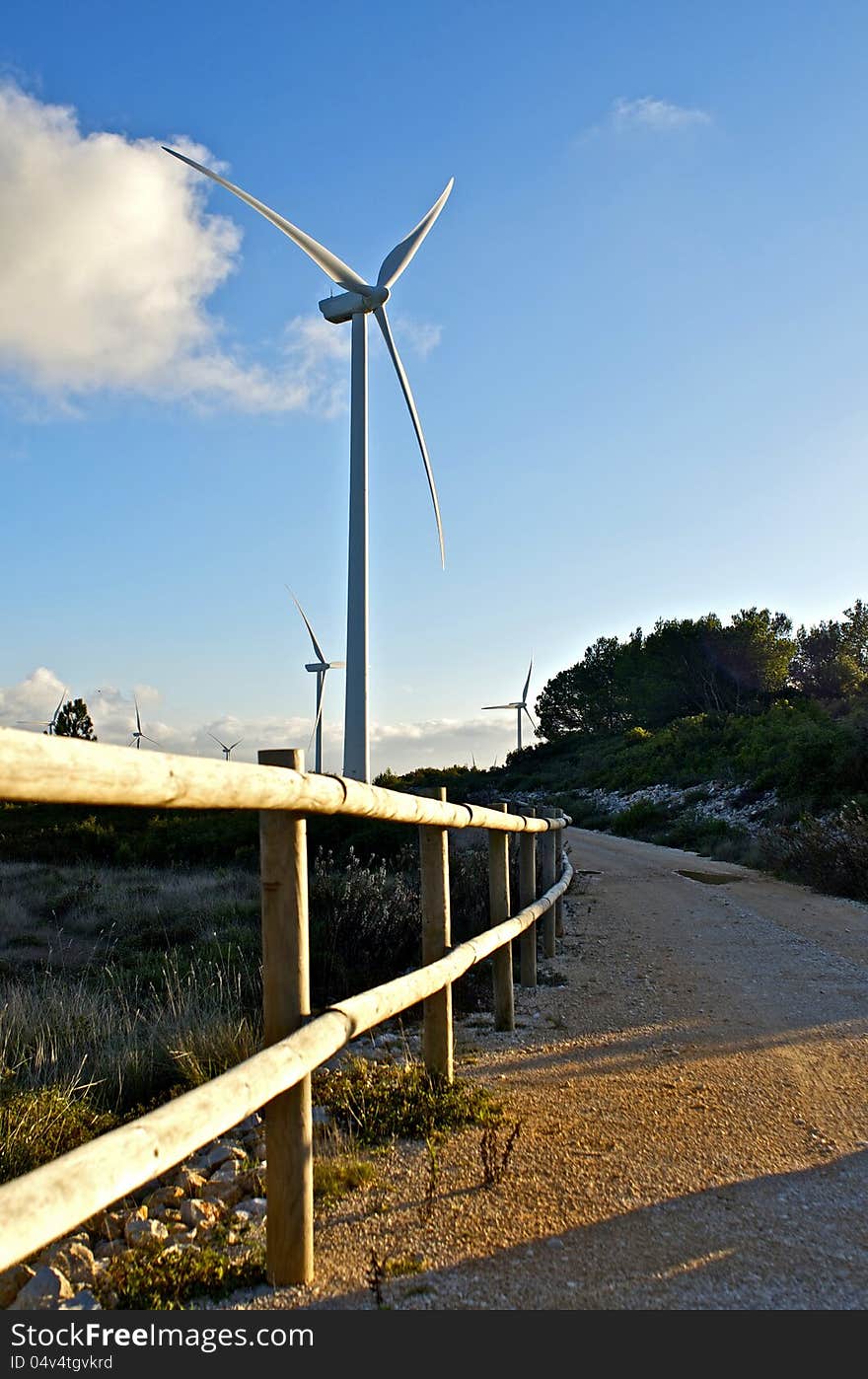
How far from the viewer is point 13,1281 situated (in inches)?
124

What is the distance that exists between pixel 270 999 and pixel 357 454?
62.4 feet

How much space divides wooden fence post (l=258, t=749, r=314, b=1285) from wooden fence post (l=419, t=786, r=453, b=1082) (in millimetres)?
1644

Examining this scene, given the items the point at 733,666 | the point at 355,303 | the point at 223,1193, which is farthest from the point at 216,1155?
the point at 733,666

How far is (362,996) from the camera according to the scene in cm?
339

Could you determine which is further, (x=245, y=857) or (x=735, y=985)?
(x=245, y=857)

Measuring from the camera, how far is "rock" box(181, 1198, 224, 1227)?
136 inches

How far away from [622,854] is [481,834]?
12.9 ft

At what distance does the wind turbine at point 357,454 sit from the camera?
20188 millimetres

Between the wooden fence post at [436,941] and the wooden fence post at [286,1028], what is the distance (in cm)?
164

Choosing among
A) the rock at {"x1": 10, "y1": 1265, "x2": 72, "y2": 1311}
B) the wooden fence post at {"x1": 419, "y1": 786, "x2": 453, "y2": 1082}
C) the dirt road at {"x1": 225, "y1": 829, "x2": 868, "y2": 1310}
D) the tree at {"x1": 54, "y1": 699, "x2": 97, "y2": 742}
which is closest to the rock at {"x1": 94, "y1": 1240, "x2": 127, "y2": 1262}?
the rock at {"x1": 10, "y1": 1265, "x2": 72, "y2": 1311}

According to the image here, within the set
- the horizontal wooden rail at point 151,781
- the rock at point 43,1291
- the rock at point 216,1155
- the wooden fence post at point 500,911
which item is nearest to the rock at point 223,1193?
the rock at point 216,1155

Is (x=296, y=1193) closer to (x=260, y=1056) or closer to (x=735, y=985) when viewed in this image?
(x=260, y=1056)

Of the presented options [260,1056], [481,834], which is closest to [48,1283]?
[260,1056]

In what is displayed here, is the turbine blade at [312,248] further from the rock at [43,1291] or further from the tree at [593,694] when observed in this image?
the tree at [593,694]
